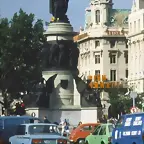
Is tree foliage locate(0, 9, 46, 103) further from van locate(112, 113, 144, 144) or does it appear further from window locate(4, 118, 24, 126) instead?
van locate(112, 113, 144, 144)

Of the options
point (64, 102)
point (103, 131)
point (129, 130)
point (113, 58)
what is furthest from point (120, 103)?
point (129, 130)

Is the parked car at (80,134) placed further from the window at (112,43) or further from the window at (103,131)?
the window at (112,43)

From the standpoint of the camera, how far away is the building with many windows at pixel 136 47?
143 metres

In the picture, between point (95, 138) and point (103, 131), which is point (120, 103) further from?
point (95, 138)

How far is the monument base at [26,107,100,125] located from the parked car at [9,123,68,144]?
23.2 metres

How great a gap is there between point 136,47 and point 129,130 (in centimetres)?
11306

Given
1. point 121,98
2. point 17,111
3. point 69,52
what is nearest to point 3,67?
point 17,111

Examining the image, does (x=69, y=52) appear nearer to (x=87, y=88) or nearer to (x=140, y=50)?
(x=87, y=88)

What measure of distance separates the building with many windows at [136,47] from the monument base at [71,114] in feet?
262

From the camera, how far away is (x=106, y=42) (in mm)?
160500

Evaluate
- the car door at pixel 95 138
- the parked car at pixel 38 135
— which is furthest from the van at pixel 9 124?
the parked car at pixel 38 135

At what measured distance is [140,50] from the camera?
479 feet

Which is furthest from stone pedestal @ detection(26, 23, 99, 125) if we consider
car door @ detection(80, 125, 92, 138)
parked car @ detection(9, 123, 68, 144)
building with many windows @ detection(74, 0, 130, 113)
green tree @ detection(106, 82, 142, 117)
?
building with many windows @ detection(74, 0, 130, 113)

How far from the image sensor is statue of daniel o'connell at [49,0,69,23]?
64.6 m
